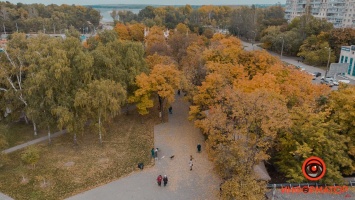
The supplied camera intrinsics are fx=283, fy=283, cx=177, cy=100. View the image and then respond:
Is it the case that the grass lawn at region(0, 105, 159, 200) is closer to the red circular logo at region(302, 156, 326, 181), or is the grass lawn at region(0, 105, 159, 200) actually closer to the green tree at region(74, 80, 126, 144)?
the green tree at region(74, 80, 126, 144)

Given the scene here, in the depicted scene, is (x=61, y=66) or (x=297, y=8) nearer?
(x=61, y=66)

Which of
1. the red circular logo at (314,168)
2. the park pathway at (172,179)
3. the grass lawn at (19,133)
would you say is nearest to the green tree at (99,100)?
the park pathway at (172,179)

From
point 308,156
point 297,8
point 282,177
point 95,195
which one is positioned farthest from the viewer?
point 297,8

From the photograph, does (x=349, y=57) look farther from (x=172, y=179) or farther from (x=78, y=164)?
(x=78, y=164)

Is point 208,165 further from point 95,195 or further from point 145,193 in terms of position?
point 95,195

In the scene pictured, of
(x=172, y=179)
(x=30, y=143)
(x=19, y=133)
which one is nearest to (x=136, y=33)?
(x=19, y=133)

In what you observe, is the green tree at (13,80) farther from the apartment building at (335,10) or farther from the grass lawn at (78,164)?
the apartment building at (335,10)

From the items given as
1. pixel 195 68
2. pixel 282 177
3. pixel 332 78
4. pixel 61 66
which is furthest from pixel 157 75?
pixel 332 78
